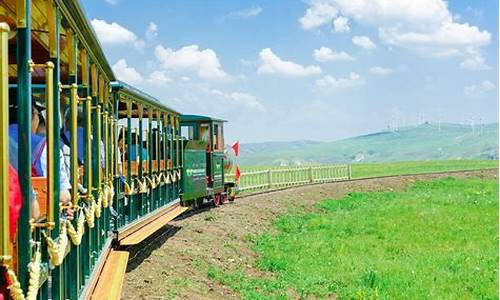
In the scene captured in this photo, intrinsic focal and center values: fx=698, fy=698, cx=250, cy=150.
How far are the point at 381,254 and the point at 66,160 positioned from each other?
1173 centimetres

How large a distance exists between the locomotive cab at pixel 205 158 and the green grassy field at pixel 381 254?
210 centimetres

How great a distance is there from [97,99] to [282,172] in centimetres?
3126

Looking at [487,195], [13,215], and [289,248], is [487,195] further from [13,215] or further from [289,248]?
[13,215]

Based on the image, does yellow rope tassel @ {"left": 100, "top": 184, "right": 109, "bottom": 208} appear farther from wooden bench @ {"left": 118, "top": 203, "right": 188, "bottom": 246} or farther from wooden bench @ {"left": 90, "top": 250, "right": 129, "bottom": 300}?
wooden bench @ {"left": 118, "top": 203, "right": 188, "bottom": 246}

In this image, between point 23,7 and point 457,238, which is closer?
point 23,7

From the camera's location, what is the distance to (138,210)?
38.1 ft

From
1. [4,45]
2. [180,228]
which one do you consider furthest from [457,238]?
[4,45]

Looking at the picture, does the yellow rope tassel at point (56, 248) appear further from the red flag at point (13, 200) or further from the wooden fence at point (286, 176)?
the wooden fence at point (286, 176)

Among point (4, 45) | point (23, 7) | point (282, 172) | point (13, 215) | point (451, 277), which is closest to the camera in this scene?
point (4, 45)

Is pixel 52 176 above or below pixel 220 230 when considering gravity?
above

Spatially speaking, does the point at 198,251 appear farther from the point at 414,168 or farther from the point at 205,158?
the point at 414,168

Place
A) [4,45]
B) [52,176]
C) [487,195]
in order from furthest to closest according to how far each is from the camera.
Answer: [487,195] → [52,176] → [4,45]

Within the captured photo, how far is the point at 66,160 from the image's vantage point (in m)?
5.36

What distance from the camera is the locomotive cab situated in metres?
17.2
